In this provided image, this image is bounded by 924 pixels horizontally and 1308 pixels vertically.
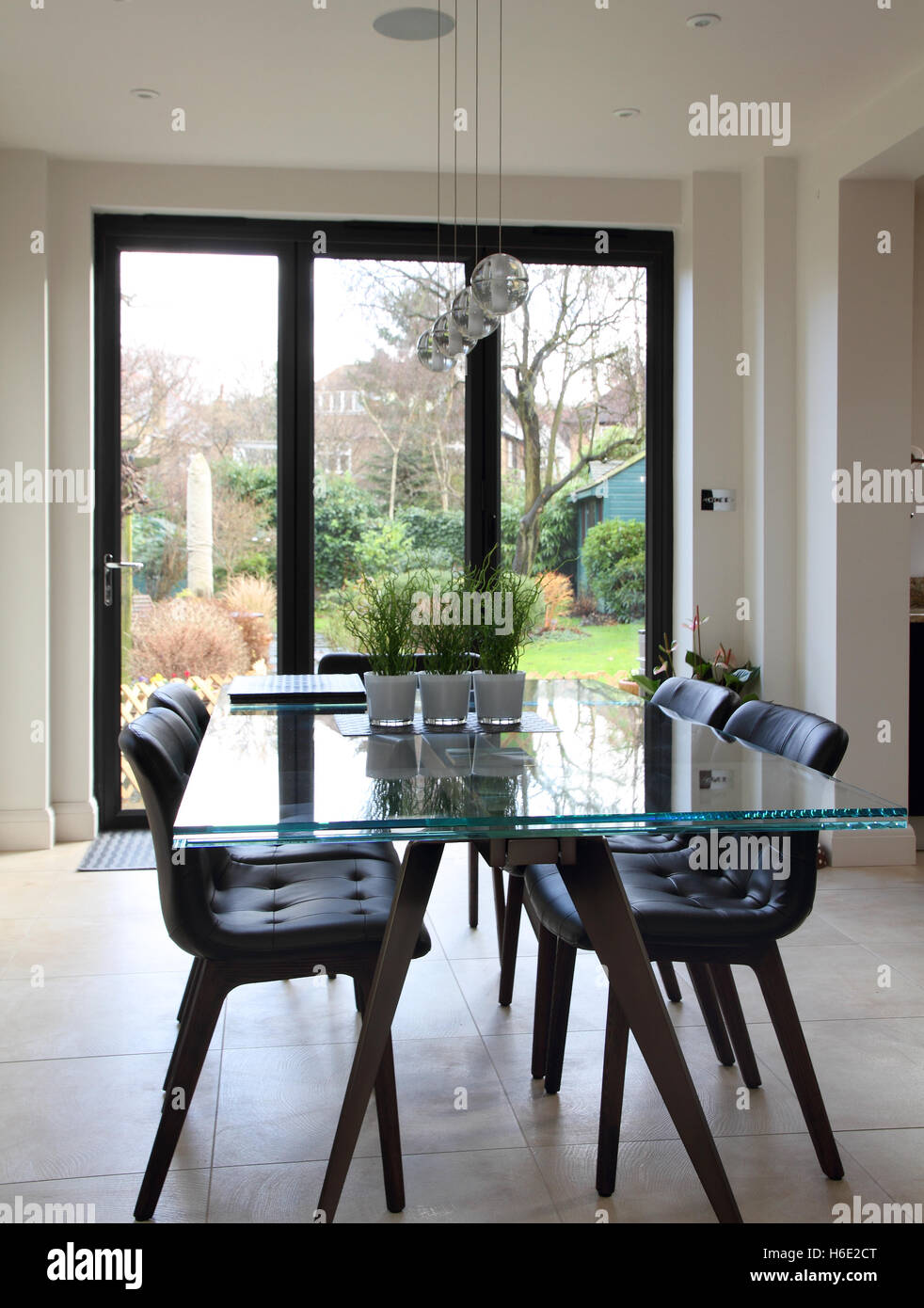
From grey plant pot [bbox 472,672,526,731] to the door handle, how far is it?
296 centimetres

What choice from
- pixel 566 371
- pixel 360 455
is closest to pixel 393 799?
pixel 360 455

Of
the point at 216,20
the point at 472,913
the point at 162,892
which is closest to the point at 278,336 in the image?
the point at 216,20

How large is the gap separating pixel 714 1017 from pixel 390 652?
1.14 meters

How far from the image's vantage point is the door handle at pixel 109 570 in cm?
534

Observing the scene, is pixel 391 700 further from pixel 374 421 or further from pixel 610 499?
pixel 610 499

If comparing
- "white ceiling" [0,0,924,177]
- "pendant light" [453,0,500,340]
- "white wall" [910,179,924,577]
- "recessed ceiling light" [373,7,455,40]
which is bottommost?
"pendant light" [453,0,500,340]

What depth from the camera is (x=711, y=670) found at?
17.0 feet

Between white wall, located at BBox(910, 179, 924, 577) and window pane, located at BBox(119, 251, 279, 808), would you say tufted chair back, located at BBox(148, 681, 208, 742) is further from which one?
white wall, located at BBox(910, 179, 924, 577)

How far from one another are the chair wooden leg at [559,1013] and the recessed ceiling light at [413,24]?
2.85 meters

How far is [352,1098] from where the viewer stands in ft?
6.80

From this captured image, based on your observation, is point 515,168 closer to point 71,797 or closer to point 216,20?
point 216,20

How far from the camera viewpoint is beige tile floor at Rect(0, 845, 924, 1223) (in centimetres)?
223

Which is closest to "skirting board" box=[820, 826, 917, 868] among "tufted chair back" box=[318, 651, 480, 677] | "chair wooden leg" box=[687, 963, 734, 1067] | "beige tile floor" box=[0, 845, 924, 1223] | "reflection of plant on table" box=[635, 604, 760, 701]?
"reflection of plant on table" box=[635, 604, 760, 701]

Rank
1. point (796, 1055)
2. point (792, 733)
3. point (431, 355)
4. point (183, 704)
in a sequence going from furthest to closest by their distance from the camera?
1. point (431, 355)
2. point (183, 704)
3. point (792, 733)
4. point (796, 1055)
